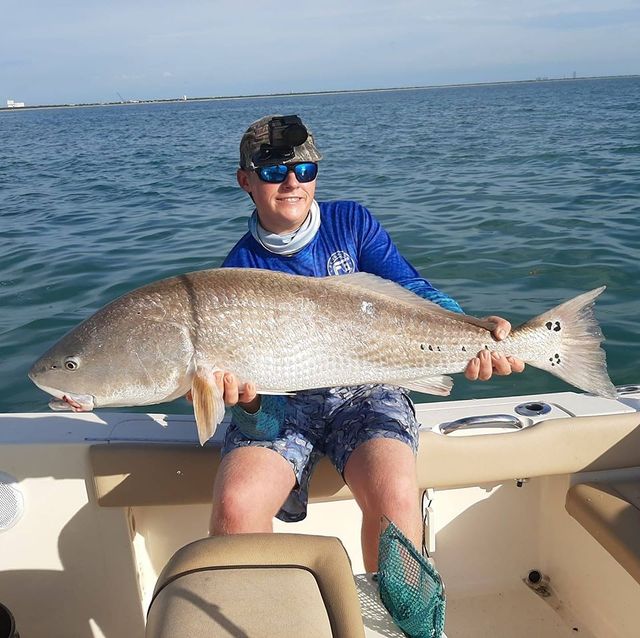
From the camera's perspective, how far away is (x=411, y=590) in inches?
75.9

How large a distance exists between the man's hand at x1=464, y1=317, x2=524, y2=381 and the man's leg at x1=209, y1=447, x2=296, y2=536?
0.87 metres

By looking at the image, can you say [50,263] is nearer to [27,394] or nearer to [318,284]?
[27,394]

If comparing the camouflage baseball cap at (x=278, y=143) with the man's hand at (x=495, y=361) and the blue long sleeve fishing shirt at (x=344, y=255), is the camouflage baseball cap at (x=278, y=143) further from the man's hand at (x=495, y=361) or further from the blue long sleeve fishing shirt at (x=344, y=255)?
the man's hand at (x=495, y=361)

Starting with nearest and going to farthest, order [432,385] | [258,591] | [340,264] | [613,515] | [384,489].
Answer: [258,591] < [384,489] < [613,515] < [432,385] < [340,264]

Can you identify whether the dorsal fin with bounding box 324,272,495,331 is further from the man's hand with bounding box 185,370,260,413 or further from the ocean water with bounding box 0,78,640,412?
the ocean water with bounding box 0,78,640,412

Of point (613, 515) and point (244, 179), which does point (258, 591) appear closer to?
point (613, 515)

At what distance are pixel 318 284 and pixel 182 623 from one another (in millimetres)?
1564

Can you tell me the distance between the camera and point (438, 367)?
120 inches

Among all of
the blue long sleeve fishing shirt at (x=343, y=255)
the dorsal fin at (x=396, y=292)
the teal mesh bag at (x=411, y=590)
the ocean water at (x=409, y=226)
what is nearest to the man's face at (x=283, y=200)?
the blue long sleeve fishing shirt at (x=343, y=255)

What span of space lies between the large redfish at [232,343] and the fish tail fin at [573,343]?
0.01 metres

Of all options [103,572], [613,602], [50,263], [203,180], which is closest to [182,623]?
[103,572]

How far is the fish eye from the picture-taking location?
282 centimetres

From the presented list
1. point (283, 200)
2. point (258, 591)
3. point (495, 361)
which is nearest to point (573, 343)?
point (495, 361)

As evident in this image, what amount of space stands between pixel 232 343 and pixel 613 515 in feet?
5.51
